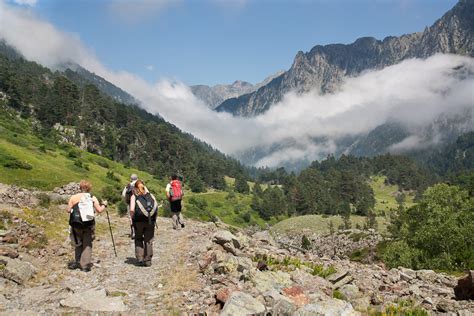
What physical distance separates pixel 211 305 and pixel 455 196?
148 ft

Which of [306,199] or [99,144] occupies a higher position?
[99,144]

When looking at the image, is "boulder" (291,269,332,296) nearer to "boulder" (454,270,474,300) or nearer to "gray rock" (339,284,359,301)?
"gray rock" (339,284,359,301)

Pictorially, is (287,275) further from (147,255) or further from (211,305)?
(147,255)

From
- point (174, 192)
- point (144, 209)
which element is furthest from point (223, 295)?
point (174, 192)

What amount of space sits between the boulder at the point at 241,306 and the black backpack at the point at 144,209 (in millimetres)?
5242

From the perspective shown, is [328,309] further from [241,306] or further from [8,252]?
[8,252]

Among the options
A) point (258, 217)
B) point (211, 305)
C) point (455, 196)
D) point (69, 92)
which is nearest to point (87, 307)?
point (211, 305)

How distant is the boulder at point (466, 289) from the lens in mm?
13531

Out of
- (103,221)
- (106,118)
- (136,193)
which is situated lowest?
(103,221)

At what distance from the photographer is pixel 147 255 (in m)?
14.7

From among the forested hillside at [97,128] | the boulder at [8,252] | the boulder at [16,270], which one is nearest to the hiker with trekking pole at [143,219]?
the boulder at [16,270]

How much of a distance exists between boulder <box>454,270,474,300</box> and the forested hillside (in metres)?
112

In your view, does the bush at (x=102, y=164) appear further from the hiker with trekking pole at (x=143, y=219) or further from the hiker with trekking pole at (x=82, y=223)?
the hiker with trekking pole at (x=82, y=223)

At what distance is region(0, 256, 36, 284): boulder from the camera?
11.7 metres
